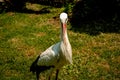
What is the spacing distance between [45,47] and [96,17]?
2.93m

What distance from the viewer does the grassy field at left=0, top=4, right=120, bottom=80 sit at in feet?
25.6

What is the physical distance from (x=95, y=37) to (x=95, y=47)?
699 mm

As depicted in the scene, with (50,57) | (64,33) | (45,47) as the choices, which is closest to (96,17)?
(45,47)

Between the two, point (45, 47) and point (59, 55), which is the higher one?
point (59, 55)

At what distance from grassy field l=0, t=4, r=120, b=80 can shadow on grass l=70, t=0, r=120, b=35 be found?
43 cm

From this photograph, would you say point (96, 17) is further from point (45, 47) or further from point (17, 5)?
point (17, 5)

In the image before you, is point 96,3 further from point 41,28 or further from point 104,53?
point 104,53

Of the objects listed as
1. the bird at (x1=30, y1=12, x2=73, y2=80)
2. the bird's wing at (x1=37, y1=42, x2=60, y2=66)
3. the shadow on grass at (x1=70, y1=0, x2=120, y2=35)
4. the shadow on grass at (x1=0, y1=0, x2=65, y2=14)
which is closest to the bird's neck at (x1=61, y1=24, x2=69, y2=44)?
the bird at (x1=30, y1=12, x2=73, y2=80)

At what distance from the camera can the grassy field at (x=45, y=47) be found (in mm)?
7809

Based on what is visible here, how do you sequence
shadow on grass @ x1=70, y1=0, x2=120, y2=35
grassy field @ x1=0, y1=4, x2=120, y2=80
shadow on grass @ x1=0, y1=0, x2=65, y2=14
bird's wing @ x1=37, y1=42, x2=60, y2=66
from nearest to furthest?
bird's wing @ x1=37, y1=42, x2=60, y2=66 < grassy field @ x1=0, y1=4, x2=120, y2=80 < shadow on grass @ x1=70, y1=0, x2=120, y2=35 < shadow on grass @ x1=0, y1=0, x2=65, y2=14

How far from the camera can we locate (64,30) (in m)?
5.86

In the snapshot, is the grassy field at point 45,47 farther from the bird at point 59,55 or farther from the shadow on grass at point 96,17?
the bird at point 59,55

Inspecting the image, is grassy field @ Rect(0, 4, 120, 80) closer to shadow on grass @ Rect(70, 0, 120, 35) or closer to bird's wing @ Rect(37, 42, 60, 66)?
shadow on grass @ Rect(70, 0, 120, 35)

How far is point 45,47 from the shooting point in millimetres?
9242
